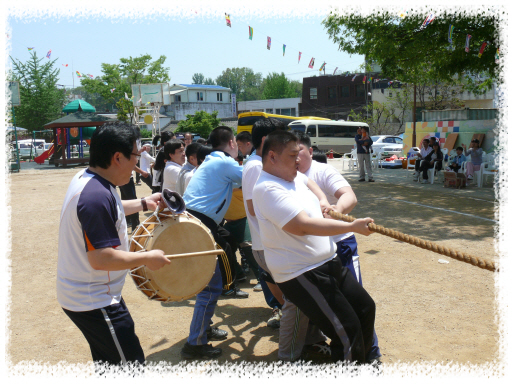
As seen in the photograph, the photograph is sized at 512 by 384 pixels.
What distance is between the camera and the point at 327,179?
3600 millimetres

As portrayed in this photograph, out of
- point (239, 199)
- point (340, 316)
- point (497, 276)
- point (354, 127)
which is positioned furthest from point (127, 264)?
point (354, 127)

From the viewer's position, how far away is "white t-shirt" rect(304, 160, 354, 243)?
3.55 meters

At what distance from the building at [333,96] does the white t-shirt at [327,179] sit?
45734 mm

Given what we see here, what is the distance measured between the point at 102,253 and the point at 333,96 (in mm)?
51851

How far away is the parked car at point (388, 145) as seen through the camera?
24328 mm

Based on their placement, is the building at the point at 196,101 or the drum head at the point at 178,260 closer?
the drum head at the point at 178,260

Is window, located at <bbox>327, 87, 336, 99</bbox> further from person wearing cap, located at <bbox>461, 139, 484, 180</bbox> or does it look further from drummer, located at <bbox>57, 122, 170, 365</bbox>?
drummer, located at <bbox>57, 122, 170, 365</bbox>

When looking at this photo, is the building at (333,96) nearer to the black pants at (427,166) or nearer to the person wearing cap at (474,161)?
the black pants at (427,166)

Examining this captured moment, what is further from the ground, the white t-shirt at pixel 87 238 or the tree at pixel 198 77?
the tree at pixel 198 77

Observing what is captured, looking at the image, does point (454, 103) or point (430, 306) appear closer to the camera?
point (430, 306)

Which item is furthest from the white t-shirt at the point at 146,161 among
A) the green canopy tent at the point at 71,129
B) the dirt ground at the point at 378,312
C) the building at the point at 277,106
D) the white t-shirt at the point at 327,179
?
the building at the point at 277,106

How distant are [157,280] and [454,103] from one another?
3366 centimetres

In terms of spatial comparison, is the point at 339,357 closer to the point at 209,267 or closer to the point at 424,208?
the point at 209,267

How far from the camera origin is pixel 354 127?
32.3 meters
